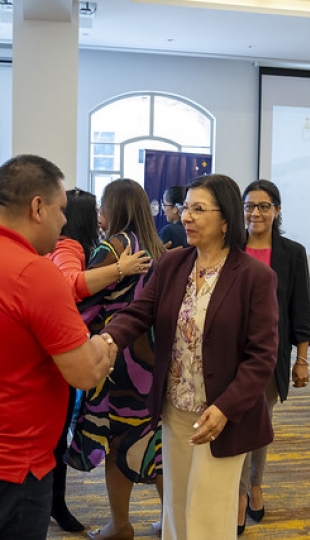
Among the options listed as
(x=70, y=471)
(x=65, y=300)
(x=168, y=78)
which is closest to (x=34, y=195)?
(x=65, y=300)

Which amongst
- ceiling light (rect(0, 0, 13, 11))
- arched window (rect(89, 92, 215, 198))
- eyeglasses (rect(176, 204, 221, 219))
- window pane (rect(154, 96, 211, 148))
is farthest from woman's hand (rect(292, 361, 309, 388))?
window pane (rect(154, 96, 211, 148))

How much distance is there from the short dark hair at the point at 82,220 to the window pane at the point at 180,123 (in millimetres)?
6709

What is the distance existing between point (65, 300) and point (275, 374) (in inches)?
62.7

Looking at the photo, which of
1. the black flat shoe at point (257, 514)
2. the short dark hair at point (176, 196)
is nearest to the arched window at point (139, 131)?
the short dark hair at point (176, 196)

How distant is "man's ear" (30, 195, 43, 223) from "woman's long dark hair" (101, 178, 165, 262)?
1027 millimetres

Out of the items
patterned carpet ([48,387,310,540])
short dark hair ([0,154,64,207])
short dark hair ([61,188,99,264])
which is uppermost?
short dark hair ([0,154,64,207])

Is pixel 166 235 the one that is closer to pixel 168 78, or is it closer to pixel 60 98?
pixel 60 98

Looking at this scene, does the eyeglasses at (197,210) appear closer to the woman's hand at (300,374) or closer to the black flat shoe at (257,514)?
the woman's hand at (300,374)

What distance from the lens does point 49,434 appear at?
1498 mm

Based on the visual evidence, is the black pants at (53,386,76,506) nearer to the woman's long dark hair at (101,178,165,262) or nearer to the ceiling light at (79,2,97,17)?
the woman's long dark hair at (101,178,165,262)

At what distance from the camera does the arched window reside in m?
8.93

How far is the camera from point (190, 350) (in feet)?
6.33

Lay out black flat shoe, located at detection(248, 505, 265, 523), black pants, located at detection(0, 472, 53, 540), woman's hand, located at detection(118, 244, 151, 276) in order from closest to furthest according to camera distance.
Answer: black pants, located at detection(0, 472, 53, 540) < woman's hand, located at detection(118, 244, 151, 276) < black flat shoe, located at detection(248, 505, 265, 523)

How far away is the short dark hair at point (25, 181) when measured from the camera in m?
1.43
